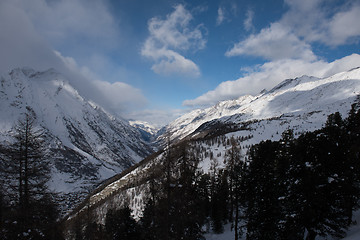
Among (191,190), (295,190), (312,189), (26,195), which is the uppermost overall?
(26,195)

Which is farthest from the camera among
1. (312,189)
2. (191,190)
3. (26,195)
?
(312,189)

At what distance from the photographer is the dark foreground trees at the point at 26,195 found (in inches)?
449

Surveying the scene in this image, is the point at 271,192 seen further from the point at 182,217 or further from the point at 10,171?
the point at 10,171

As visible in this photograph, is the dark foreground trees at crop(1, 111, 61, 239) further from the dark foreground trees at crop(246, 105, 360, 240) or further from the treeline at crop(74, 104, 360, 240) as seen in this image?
the dark foreground trees at crop(246, 105, 360, 240)

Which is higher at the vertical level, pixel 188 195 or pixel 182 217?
pixel 188 195

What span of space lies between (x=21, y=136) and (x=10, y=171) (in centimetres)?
291

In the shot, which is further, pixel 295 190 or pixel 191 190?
pixel 295 190

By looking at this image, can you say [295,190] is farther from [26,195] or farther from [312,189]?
[26,195]

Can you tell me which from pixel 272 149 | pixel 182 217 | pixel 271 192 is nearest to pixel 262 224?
pixel 271 192

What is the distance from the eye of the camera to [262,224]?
1847 cm

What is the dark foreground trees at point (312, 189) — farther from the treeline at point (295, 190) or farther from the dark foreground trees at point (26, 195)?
the dark foreground trees at point (26, 195)

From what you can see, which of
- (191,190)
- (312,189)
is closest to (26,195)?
(191,190)

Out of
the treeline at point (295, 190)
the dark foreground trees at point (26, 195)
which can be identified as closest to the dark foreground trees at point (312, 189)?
the treeline at point (295, 190)

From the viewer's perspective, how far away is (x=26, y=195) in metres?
13.5
